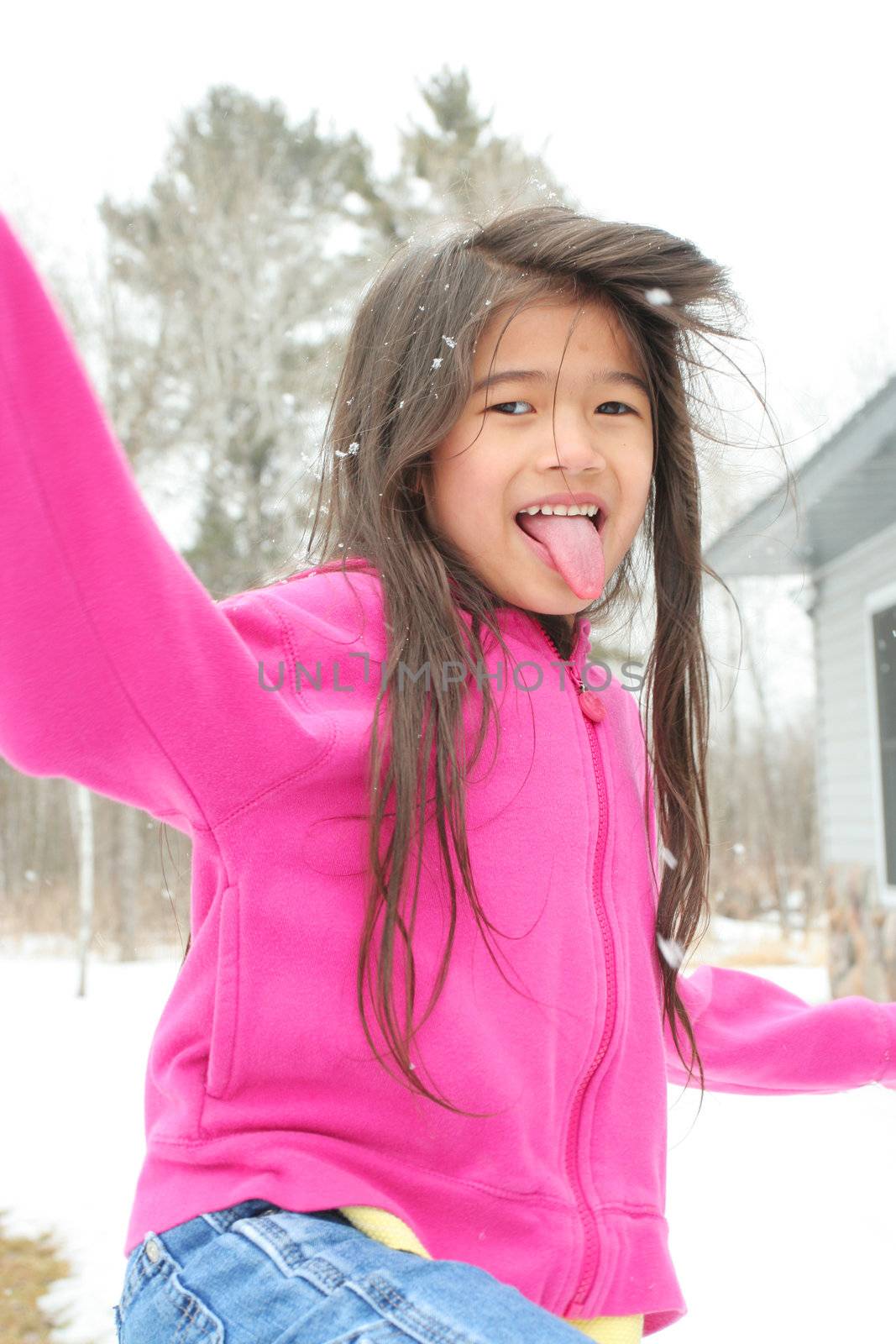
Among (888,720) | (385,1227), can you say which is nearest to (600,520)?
(385,1227)

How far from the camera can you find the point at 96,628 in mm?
793

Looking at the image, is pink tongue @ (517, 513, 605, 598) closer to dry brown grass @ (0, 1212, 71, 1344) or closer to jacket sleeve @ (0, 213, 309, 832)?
jacket sleeve @ (0, 213, 309, 832)

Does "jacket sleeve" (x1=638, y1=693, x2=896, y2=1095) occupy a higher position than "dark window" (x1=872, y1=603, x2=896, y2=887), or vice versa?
"dark window" (x1=872, y1=603, x2=896, y2=887)

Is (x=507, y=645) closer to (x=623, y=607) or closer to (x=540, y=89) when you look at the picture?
(x=623, y=607)

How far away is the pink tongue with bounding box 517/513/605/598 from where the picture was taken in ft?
3.76

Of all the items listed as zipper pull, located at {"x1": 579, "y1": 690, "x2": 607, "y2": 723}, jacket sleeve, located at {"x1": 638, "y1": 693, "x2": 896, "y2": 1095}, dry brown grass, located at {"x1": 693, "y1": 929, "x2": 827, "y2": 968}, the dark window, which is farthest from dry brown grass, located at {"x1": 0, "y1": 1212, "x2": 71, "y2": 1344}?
dry brown grass, located at {"x1": 693, "y1": 929, "x2": 827, "y2": 968}

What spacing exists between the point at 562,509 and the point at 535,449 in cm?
7

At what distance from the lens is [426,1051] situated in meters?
0.97

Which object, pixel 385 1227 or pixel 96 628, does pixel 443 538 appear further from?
pixel 385 1227

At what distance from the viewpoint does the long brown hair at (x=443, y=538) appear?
3.21 feet

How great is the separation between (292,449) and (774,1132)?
795 cm

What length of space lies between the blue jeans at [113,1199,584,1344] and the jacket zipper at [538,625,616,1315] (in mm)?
257

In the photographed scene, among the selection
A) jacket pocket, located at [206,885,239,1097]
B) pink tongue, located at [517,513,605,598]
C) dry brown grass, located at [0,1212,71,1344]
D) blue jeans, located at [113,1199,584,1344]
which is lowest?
dry brown grass, located at [0,1212,71,1344]

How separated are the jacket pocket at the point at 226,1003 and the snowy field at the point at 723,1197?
0.72m
